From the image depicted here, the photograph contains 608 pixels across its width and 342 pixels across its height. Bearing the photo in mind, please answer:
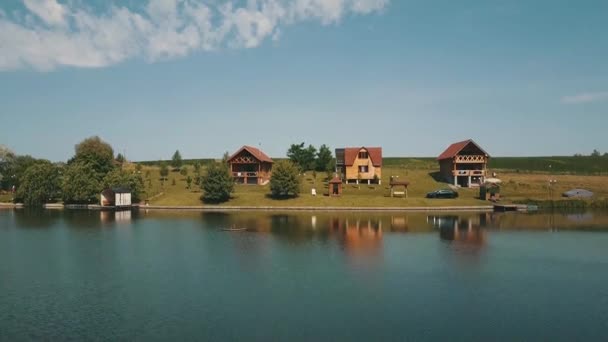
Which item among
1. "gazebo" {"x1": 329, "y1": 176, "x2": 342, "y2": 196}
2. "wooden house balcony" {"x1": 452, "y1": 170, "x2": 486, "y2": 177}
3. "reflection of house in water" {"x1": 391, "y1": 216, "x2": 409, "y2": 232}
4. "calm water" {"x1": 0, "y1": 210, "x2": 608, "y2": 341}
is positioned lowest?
"calm water" {"x1": 0, "y1": 210, "x2": 608, "y2": 341}

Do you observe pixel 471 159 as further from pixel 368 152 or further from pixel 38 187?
pixel 38 187

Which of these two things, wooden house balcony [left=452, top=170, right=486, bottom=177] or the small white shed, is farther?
wooden house balcony [left=452, top=170, right=486, bottom=177]

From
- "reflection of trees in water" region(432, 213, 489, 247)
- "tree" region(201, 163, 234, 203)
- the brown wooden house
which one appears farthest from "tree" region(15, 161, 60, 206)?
"reflection of trees in water" region(432, 213, 489, 247)

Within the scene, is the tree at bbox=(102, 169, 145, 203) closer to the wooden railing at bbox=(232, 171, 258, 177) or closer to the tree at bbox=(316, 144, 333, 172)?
the wooden railing at bbox=(232, 171, 258, 177)

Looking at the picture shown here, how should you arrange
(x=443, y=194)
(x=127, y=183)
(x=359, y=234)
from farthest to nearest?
(x=127, y=183)
(x=443, y=194)
(x=359, y=234)

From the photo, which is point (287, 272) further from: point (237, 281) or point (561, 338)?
point (561, 338)

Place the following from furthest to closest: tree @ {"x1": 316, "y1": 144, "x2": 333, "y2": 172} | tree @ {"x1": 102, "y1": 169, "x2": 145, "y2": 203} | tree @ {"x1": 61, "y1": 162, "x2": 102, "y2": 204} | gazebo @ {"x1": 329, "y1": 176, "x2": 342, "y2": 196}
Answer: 1. tree @ {"x1": 316, "y1": 144, "x2": 333, "y2": 172}
2. tree @ {"x1": 61, "y1": 162, "x2": 102, "y2": 204}
3. gazebo @ {"x1": 329, "y1": 176, "x2": 342, "y2": 196}
4. tree @ {"x1": 102, "y1": 169, "x2": 145, "y2": 203}

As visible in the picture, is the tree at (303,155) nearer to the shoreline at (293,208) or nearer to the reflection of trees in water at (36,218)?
the shoreline at (293,208)

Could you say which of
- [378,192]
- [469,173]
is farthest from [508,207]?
[378,192]

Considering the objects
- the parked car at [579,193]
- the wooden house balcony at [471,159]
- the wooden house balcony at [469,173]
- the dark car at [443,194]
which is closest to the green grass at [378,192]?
the parked car at [579,193]
